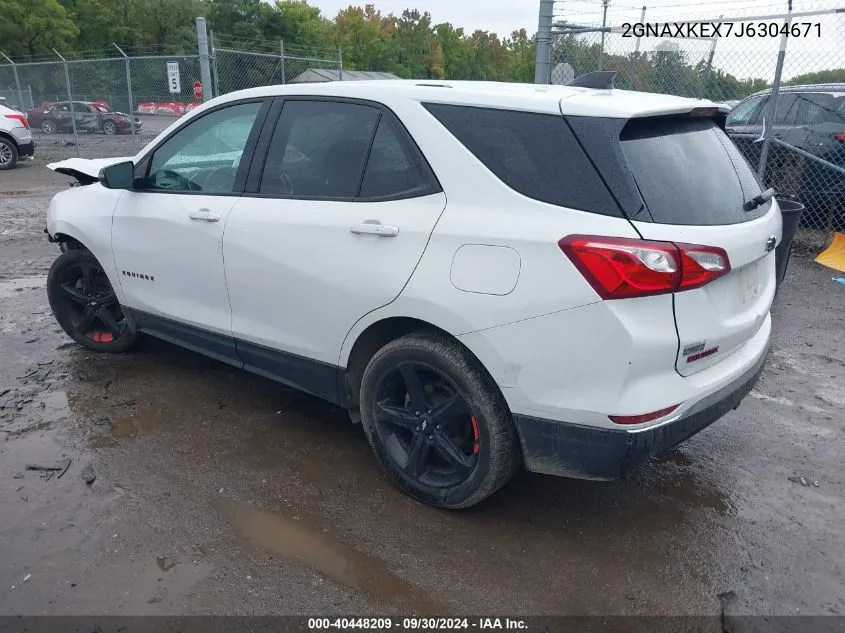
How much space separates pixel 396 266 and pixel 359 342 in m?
0.48

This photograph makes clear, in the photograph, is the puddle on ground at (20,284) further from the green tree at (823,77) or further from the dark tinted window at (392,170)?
the green tree at (823,77)

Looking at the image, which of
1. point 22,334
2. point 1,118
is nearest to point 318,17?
point 1,118

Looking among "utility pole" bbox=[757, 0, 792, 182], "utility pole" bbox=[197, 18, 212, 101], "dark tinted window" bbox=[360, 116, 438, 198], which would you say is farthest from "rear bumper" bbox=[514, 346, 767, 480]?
"utility pole" bbox=[197, 18, 212, 101]

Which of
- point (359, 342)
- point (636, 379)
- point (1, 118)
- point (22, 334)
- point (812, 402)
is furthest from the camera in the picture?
point (1, 118)

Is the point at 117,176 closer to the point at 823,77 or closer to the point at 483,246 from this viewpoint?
the point at 483,246

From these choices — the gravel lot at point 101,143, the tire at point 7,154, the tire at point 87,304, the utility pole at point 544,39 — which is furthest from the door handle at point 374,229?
the tire at point 7,154

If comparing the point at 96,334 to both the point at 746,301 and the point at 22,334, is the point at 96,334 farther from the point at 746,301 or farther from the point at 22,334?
the point at 746,301

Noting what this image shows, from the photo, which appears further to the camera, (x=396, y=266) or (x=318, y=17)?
(x=318, y=17)

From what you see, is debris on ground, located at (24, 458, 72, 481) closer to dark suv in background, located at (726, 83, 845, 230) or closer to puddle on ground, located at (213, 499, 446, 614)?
puddle on ground, located at (213, 499, 446, 614)

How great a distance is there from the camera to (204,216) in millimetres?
3705

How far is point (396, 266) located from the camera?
2.93 m

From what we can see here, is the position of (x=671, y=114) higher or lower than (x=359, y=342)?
higher

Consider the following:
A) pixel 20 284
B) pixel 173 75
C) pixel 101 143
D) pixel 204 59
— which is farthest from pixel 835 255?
pixel 101 143

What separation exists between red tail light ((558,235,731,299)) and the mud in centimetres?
119
